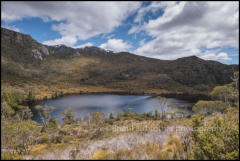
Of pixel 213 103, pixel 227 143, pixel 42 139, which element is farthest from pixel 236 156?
pixel 213 103

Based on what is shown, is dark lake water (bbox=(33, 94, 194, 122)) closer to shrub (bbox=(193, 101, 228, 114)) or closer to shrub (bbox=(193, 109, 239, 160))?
shrub (bbox=(193, 101, 228, 114))

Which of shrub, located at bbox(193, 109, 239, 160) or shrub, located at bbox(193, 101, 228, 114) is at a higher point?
shrub, located at bbox(193, 109, 239, 160)

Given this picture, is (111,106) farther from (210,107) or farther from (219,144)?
(219,144)

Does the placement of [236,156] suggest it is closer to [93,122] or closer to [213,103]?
[93,122]

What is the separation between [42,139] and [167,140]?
27344 mm

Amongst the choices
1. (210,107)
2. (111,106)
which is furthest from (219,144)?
(111,106)

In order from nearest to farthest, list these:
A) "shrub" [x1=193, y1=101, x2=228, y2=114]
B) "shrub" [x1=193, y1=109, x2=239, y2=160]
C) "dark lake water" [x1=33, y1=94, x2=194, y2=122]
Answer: "shrub" [x1=193, y1=109, x2=239, y2=160]
"shrub" [x1=193, y1=101, x2=228, y2=114]
"dark lake water" [x1=33, y1=94, x2=194, y2=122]

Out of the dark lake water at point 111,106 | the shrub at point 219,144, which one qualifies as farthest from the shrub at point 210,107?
the shrub at point 219,144

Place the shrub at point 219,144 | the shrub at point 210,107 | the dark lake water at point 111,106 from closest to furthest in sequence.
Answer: the shrub at point 219,144 → the shrub at point 210,107 → the dark lake water at point 111,106

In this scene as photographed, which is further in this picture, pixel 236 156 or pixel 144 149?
pixel 144 149

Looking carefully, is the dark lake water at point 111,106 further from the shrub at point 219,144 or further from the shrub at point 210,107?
the shrub at point 219,144

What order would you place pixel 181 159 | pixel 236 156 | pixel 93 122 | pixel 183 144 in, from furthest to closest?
pixel 93 122, pixel 183 144, pixel 181 159, pixel 236 156

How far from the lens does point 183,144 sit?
1099cm

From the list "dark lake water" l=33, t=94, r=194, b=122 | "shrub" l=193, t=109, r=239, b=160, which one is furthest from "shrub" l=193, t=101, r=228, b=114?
"shrub" l=193, t=109, r=239, b=160
